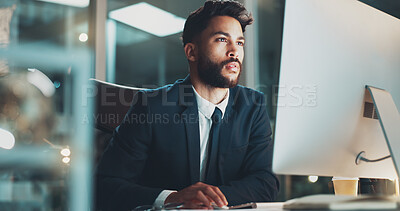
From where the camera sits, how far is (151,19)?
2.91 m

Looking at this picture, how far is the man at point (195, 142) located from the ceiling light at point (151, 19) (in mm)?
1255

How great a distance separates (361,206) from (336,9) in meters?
0.42

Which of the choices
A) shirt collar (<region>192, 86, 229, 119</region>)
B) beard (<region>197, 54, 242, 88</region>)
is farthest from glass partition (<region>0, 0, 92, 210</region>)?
shirt collar (<region>192, 86, 229, 119</region>)

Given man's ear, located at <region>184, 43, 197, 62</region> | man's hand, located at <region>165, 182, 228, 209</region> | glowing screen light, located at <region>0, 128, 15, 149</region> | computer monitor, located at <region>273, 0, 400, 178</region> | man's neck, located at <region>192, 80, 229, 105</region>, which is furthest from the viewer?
glowing screen light, located at <region>0, 128, 15, 149</region>

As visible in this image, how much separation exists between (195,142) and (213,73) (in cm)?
38

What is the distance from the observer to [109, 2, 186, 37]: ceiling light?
9.36 feet

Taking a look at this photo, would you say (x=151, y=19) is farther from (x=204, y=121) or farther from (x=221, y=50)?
(x=204, y=121)

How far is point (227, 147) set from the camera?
1.55 metres

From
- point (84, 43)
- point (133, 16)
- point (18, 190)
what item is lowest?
point (18, 190)

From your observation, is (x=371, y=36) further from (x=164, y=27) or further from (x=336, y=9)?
(x=164, y=27)

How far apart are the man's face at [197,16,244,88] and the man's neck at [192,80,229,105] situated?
26 millimetres

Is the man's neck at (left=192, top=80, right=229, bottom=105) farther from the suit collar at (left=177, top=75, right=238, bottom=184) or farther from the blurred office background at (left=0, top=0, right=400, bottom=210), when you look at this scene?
the blurred office background at (left=0, top=0, right=400, bottom=210)

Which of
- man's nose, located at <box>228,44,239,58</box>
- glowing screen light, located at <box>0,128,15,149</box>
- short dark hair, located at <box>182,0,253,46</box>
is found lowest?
glowing screen light, located at <box>0,128,15,149</box>

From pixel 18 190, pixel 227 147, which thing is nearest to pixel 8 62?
pixel 18 190
